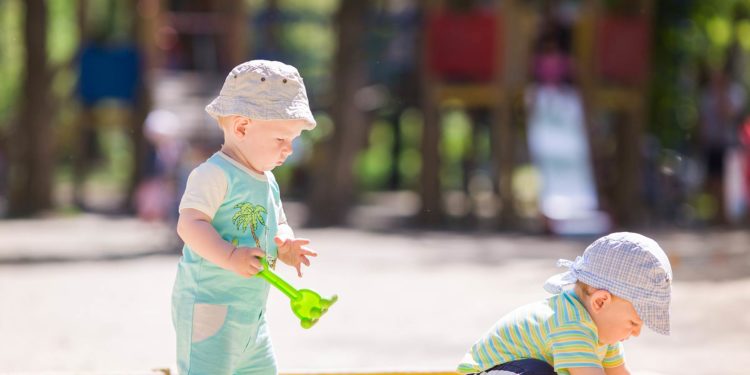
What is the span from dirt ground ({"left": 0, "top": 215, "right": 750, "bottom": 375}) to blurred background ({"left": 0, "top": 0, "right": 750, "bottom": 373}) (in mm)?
43

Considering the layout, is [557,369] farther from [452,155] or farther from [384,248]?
[452,155]

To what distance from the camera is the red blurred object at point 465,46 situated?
15.1 metres

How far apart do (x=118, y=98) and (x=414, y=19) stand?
3.92m

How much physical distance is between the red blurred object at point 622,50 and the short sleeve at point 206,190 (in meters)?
12.0

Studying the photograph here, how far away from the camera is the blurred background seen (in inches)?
366

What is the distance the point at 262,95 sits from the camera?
12.7ft

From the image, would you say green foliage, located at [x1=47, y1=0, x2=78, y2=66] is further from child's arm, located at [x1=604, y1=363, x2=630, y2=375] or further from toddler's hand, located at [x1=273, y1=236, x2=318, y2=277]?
child's arm, located at [x1=604, y1=363, x2=630, y2=375]

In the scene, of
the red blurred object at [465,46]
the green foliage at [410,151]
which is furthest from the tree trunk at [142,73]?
the green foliage at [410,151]

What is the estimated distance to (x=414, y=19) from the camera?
16891mm

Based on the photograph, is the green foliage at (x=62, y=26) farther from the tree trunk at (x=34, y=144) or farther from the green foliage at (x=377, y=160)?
the tree trunk at (x=34, y=144)

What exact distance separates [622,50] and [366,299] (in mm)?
7596

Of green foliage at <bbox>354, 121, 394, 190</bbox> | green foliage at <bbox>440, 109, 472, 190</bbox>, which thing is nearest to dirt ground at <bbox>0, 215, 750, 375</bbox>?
green foliage at <bbox>440, 109, 472, 190</bbox>

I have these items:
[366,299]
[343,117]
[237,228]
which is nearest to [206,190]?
[237,228]

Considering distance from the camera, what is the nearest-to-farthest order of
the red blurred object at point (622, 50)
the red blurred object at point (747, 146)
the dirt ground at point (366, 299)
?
the dirt ground at point (366, 299), the red blurred object at point (622, 50), the red blurred object at point (747, 146)
